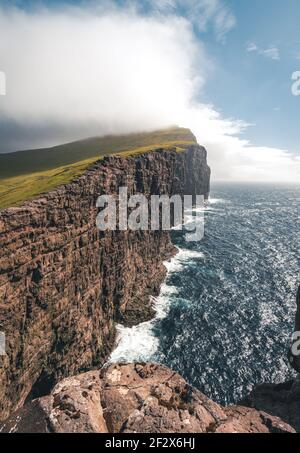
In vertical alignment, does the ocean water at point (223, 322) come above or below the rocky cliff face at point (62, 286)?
below

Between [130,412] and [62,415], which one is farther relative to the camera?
[130,412]

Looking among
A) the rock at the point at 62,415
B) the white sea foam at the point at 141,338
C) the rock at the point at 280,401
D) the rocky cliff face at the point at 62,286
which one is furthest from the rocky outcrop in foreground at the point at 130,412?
the white sea foam at the point at 141,338

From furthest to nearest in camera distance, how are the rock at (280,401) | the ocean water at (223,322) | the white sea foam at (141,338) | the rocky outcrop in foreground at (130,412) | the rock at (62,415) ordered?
the white sea foam at (141,338) → the ocean water at (223,322) → the rock at (280,401) → the rocky outcrop in foreground at (130,412) → the rock at (62,415)

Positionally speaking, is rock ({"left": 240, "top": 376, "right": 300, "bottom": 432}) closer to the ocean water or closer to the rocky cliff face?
the ocean water

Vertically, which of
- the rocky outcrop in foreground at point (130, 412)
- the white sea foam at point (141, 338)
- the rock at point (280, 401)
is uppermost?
the rocky outcrop in foreground at point (130, 412)

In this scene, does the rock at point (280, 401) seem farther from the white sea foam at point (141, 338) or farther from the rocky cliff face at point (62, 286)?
the rocky cliff face at point (62, 286)

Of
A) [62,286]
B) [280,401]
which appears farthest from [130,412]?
[62,286]

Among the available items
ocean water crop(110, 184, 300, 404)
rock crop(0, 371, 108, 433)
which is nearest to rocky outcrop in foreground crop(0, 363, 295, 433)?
rock crop(0, 371, 108, 433)

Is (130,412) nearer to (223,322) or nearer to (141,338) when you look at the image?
(141,338)
